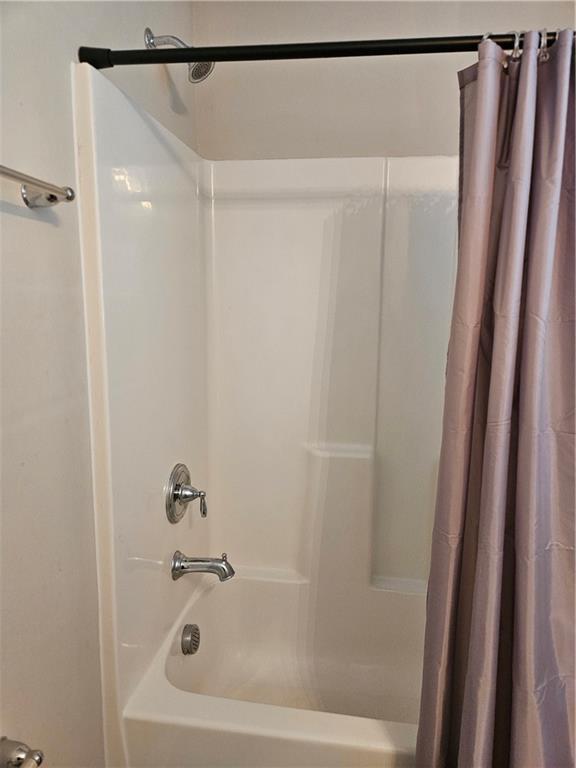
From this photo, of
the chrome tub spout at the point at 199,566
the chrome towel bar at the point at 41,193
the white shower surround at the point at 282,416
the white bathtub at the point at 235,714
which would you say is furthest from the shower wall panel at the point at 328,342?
the chrome towel bar at the point at 41,193

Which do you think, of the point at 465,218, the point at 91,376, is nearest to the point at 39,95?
the point at 91,376

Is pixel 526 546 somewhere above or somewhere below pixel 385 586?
above

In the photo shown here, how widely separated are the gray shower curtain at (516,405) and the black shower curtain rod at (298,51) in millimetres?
46

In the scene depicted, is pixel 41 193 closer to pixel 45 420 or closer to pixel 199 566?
pixel 45 420

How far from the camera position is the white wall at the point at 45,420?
83 centimetres

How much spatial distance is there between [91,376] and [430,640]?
0.82 meters

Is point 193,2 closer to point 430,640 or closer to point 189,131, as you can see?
point 189,131

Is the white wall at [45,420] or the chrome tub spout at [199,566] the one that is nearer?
the white wall at [45,420]

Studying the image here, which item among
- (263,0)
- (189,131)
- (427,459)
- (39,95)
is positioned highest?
(263,0)

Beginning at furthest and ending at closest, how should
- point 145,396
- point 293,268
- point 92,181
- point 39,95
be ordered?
1. point 293,268
2. point 145,396
3. point 92,181
4. point 39,95

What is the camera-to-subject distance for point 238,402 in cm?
183

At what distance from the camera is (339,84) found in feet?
5.80

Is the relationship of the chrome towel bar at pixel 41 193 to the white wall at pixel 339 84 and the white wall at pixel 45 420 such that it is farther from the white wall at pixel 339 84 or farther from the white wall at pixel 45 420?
the white wall at pixel 339 84

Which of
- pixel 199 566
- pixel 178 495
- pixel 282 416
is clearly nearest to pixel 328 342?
pixel 282 416
